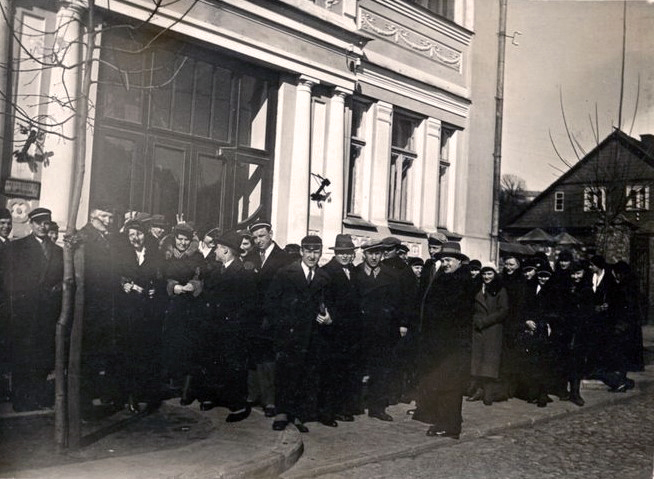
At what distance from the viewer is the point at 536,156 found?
8172 millimetres

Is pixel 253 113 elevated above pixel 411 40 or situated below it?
below

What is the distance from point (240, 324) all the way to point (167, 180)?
9.10 ft

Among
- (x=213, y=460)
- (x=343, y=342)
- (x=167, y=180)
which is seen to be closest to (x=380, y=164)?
(x=167, y=180)

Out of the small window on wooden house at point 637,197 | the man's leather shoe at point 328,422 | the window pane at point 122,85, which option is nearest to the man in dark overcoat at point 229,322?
the man's leather shoe at point 328,422

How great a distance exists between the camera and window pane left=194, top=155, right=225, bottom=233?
30.2 ft

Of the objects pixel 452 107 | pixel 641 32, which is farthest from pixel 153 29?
pixel 452 107

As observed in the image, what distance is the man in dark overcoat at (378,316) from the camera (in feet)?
24.4

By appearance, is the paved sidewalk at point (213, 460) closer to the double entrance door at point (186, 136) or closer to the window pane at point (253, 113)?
the double entrance door at point (186, 136)

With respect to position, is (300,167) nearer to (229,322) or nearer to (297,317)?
(229,322)

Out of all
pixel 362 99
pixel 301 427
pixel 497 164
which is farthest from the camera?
pixel 497 164

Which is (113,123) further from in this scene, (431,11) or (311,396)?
(431,11)

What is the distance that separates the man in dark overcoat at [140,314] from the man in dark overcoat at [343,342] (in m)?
1.59

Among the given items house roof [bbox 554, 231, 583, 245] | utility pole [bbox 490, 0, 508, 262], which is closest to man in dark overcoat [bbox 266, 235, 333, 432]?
house roof [bbox 554, 231, 583, 245]

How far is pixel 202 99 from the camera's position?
9.20 metres
